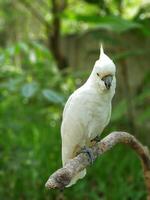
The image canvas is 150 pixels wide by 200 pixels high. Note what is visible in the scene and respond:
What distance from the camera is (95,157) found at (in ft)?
4.82

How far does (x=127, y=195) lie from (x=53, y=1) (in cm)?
226

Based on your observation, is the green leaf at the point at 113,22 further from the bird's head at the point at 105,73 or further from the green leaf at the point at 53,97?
the bird's head at the point at 105,73

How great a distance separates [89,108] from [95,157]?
16cm

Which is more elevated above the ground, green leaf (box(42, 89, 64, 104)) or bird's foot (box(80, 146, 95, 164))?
green leaf (box(42, 89, 64, 104))

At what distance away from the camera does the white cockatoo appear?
1.41m

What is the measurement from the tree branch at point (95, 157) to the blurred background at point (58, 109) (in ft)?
2.06

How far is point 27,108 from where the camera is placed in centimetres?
432

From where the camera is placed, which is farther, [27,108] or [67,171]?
[27,108]

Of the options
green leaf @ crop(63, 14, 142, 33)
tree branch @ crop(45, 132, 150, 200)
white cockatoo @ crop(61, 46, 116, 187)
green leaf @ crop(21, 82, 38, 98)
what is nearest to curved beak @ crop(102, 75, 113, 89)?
white cockatoo @ crop(61, 46, 116, 187)

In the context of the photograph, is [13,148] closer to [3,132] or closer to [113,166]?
[3,132]

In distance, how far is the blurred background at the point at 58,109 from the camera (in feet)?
8.84

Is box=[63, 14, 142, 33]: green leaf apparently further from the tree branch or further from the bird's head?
the bird's head

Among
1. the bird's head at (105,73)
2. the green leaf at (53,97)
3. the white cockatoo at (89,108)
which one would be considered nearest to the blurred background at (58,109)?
the green leaf at (53,97)

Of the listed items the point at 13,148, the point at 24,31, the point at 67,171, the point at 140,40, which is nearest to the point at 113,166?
the point at 13,148
